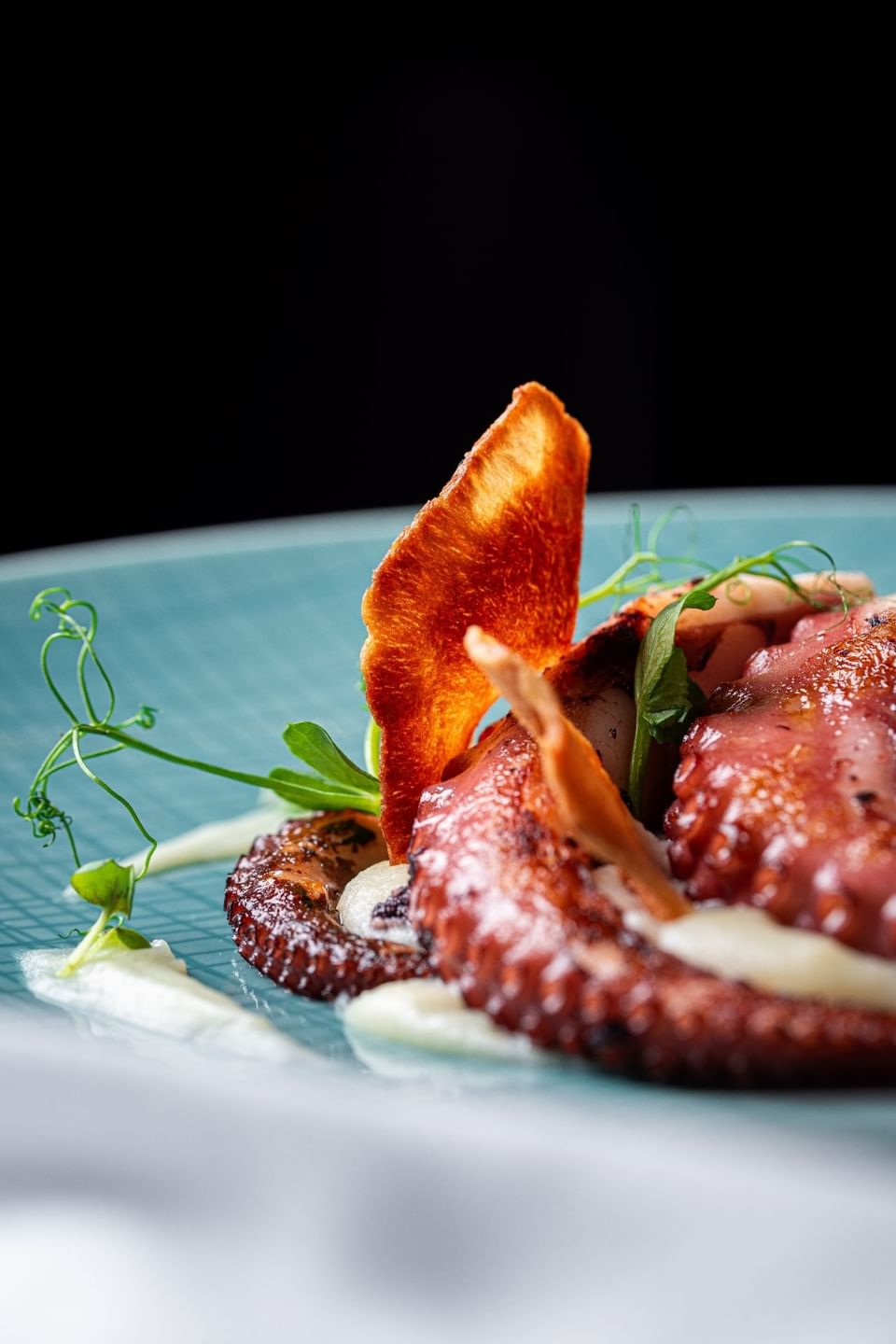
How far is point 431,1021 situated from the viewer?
1.47 meters

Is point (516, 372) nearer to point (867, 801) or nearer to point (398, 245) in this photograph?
point (398, 245)

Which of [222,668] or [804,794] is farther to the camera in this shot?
[222,668]

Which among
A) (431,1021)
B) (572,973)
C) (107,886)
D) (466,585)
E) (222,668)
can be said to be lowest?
(222,668)

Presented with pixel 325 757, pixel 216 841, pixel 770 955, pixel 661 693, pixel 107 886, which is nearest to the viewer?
pixel 770 955

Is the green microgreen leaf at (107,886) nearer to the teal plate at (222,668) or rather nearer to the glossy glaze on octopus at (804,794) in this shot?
the teal plate at (222,668)

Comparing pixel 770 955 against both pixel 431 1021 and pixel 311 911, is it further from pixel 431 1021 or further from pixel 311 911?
pixel 311 911

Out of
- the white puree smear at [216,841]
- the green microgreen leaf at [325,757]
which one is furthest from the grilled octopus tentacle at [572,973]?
the white puree smear at [216,841]

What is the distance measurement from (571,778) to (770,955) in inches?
10.1

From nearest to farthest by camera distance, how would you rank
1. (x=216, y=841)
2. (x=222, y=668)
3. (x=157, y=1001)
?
(x=157, y=1001), (x=216, y=841), (x=222, y=668)

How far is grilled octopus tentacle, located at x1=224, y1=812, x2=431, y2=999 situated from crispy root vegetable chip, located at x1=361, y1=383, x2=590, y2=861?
12 centimetres

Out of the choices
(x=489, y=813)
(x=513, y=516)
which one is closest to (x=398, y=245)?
(x=513, y=516)

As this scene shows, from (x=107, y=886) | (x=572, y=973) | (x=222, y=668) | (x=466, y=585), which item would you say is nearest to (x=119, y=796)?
(x=107, y=886)

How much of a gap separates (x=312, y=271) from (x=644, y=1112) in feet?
16.0

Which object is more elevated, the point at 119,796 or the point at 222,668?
the point at 119,796
